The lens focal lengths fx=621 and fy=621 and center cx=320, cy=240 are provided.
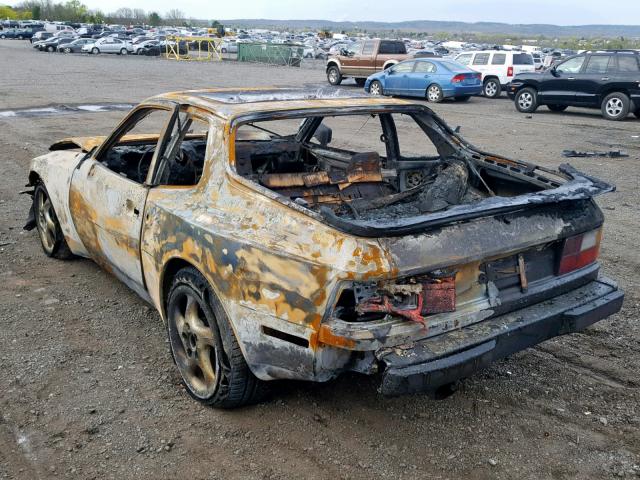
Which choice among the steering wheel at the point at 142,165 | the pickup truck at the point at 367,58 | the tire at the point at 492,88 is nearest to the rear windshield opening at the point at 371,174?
the steering wheel at the point at 142,165

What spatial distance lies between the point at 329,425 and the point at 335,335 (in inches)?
31.3

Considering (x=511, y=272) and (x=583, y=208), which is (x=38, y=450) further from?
(x=583, y=208)

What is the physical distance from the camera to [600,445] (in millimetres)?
3082

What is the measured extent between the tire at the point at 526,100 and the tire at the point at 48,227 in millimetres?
14803

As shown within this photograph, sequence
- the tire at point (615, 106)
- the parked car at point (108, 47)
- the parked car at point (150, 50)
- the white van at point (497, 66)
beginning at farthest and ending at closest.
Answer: the parked car at point (150, 50), the parked car at point (108, 47), the white van at point (497, 66), the tire at point (615, 106)

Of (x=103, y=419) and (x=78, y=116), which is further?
(x=78, y=116)

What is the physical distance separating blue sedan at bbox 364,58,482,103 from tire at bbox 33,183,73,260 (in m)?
15.3

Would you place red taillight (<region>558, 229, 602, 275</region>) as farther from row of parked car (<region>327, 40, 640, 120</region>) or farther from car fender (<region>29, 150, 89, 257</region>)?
row of parked car (<region>327, 40, 640, 120</region>)

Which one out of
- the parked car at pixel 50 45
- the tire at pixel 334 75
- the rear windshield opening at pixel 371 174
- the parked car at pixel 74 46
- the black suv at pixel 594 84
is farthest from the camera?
the parked car at pixel 50 45

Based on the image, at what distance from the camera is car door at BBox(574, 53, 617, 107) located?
15.5 m

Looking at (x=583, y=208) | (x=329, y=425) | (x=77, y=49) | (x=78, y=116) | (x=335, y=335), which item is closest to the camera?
(x=335, y=335)

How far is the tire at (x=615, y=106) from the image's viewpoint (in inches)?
608

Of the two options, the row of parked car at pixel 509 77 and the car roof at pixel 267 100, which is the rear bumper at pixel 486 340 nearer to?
the car roof at pixel 267 100

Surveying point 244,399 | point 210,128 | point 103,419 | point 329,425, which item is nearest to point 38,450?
point 103,419
